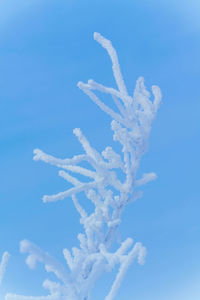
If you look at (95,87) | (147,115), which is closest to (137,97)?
(147,115)

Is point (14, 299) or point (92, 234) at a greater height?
point (92, 234)

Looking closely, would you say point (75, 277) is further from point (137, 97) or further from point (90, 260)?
point (137, 97)

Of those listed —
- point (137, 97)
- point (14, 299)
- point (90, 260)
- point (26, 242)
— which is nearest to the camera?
point (26, 242)

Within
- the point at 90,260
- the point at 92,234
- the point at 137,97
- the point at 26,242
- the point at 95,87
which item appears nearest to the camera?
the point at 26,242

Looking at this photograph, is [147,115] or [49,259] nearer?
[49,259]

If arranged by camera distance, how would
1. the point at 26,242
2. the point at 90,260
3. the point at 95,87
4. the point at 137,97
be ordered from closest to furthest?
1. the point at 26,242
2. the point at 90,260
3. the point at 95,87
4. the point at 137,97

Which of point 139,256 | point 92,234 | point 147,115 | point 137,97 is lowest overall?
point 139,256

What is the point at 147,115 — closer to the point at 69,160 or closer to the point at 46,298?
the point at 69,160

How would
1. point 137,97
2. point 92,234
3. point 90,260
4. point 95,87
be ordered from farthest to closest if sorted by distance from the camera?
1. point 137,97
2. point 95,87
3. point 92,234
4. point 90,260

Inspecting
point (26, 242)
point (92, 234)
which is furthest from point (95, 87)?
point (26, 242)
